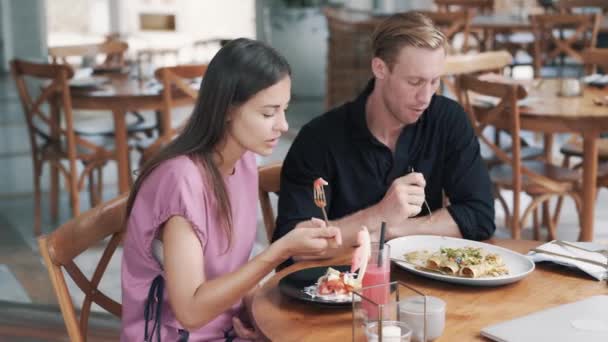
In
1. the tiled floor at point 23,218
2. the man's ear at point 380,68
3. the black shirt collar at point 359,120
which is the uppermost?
the man's ear at point 380,68

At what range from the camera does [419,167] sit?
2.24m

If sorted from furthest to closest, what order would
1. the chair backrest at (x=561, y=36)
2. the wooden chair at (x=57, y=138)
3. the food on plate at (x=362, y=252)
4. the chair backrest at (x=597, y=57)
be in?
the chair backrest at (x=561, y=36), the chair backrest at (x=597, y=57), the wooden chair at (x=57, y=138), the food on plate at (x=362, y=252)

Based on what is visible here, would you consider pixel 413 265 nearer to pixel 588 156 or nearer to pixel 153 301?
pixel 153 301

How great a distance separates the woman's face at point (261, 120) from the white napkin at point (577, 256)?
0.58 m

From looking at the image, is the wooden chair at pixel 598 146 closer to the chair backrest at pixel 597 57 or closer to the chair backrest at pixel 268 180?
the chair backrest at pixel 597 57

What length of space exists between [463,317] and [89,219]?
0.73 metres

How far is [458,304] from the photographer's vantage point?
158cm

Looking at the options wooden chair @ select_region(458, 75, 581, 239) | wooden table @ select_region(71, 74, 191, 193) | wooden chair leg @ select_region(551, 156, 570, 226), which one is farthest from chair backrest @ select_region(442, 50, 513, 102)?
wooden table @ select_region(71, 74, 191, 193)

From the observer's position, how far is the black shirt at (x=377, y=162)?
2182 mm

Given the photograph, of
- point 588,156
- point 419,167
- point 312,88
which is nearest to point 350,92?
point 312,88

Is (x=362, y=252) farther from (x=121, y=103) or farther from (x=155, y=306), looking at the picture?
(x=121, y=103)

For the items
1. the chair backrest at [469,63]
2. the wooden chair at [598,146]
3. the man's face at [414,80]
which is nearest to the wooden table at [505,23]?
the wooden chair at [598,146]

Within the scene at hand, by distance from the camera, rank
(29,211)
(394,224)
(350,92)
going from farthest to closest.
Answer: (350,92), (29,211), (394,224)

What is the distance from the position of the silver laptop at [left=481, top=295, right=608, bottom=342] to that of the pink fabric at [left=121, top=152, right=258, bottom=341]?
1.83 feet
